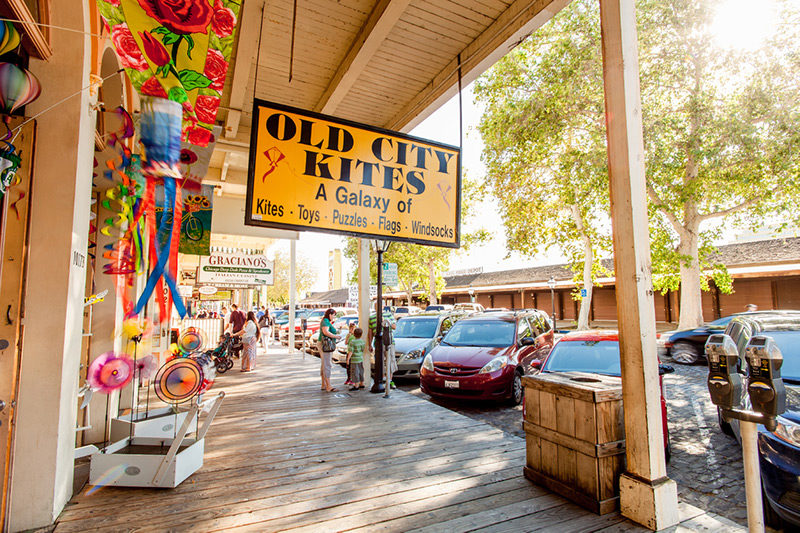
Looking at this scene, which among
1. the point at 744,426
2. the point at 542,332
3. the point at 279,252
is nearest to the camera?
the point at 744,426

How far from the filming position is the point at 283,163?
144 inches

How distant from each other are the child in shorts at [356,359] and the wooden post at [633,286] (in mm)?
5566

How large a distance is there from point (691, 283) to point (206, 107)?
1841 centimetres

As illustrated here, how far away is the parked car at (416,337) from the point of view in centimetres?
941

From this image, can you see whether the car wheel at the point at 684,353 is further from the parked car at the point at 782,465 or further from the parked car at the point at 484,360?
the parked car at the point at 782,465

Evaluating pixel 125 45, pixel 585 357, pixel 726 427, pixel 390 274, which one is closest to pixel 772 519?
pixel 726 427

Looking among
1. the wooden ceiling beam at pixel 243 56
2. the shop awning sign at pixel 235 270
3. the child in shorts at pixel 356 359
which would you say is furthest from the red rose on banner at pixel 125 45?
the shop awning sign at pixel 235 270

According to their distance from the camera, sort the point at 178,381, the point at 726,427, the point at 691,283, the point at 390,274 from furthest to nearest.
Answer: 1. the point at 691,283
2. the point at 390,274
3. the point at 726,427
4. the point at 178,381

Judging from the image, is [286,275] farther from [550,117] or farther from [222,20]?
[222,20]

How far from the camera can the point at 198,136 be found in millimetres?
3035

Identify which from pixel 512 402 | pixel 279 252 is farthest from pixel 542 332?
pixel 279 252

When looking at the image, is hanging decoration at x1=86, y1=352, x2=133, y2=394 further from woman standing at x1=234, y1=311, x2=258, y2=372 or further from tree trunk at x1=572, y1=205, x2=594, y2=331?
tree trunk at x1=572, y1=205, x2=594, y2=331

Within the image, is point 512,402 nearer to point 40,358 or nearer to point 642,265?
point 642,265

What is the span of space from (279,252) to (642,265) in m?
58.9
